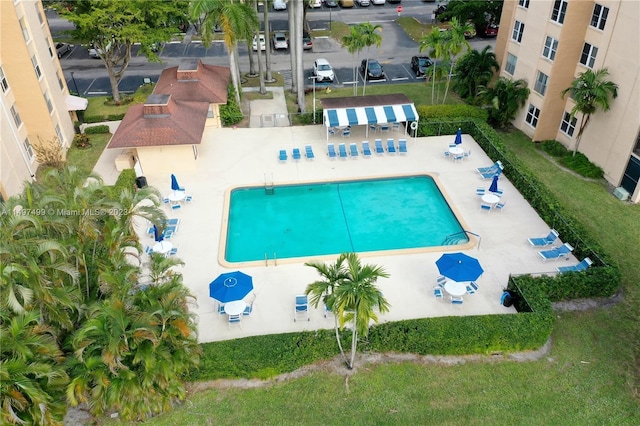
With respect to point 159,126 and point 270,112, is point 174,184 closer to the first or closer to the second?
point 159,126

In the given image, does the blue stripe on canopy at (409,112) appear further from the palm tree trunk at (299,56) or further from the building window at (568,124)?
the building window at (568,124)

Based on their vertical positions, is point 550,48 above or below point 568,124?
above

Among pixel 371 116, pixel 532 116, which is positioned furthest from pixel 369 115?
pixel 532 116

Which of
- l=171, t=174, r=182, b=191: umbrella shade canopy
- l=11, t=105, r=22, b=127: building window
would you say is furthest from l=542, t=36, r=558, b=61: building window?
Answer: l=11, t=105, r=22, b=127: building window

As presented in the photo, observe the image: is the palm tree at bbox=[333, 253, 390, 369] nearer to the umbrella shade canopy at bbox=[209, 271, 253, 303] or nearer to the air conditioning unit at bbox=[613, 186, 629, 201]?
the umbrella shade canopy at bbox=[209, 271, 253, 303]

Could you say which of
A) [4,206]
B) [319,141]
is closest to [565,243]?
[319,141]

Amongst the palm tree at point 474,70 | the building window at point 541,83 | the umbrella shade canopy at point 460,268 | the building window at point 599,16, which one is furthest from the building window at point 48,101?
the building window at point 599,16
